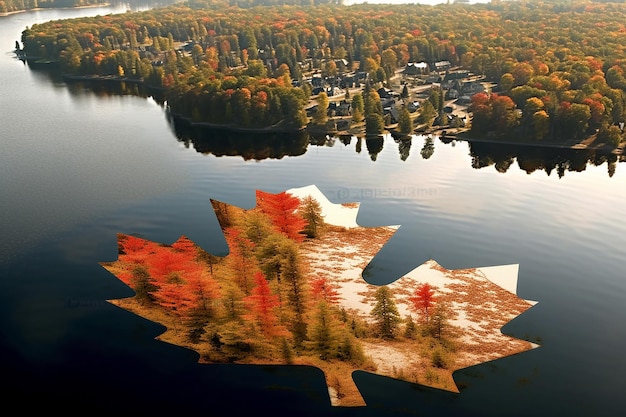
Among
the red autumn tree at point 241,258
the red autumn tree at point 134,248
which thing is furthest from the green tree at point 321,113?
the red autumn tree at point 134,248

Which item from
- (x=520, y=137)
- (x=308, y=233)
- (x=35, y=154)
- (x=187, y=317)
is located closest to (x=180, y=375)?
(x=187, y=317)

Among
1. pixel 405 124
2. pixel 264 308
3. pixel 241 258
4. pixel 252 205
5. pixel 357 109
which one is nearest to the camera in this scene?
pixel 264 308

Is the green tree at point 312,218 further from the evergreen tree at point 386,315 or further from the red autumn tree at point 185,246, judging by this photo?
the evergreen tree at point 386,315

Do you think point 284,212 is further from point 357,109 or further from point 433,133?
point 357,109

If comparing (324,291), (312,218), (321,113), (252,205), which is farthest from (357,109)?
(324,291)

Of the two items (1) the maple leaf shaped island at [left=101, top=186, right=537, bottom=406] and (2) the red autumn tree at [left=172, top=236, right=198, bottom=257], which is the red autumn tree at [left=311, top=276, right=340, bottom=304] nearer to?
(1) the maple leaf shaped island at [left=101, top=186, right=537, bottom=406]

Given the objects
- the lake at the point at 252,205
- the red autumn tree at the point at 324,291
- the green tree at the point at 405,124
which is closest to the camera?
the lake at the point at 252,205
